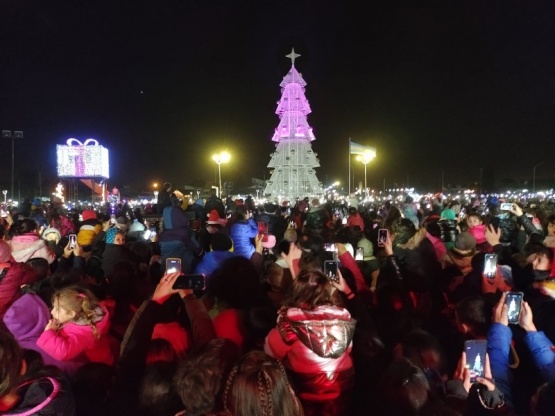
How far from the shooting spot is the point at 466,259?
602 cm

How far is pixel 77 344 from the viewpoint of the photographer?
11.8 feet

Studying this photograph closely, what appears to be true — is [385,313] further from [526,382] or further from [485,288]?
[526,382]

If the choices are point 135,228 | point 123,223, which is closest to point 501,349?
point 123,223

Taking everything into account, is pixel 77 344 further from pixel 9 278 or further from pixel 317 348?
pixel 317 348

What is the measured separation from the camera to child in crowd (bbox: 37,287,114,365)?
3.54 meters

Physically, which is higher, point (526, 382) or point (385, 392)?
point (385, 392)

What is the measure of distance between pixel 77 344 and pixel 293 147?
52.5 m

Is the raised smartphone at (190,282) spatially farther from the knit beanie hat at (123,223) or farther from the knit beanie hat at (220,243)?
the knit beanie hat at (123,223)

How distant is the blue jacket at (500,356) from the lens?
10.2ft

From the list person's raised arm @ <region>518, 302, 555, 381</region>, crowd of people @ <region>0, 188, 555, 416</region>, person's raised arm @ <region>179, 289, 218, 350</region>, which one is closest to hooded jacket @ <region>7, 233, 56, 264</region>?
crowd of people @ <region>0, 188, 555, 416</region>

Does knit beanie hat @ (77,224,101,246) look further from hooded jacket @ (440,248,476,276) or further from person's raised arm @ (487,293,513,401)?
person's raised arm @ (487,293,513,401)

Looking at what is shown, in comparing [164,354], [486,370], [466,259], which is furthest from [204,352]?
[466,259]

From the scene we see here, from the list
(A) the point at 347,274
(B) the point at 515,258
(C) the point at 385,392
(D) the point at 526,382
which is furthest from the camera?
(B) the point at 515,258

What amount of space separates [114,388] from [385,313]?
3.14 metres
